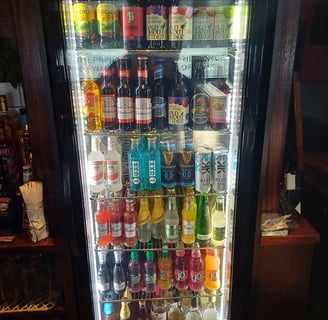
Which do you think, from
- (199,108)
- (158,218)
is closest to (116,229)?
(158,218)

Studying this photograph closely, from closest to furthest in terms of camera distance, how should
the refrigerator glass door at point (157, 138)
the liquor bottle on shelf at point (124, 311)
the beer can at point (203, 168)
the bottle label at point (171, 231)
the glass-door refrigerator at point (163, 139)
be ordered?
the glass-door refrigerator at point (163, 139) < the refrigerator glass door at point (157, 138) < the beer can at point (203, 168) < the bottle label at point (171, 231) < the liquor bottle on shelf at point (124, 311)

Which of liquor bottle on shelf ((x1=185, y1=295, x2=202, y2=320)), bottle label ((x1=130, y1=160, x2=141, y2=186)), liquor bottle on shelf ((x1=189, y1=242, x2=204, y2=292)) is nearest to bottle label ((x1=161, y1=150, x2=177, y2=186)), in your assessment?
bottle label ((x1=130, y1=160, x2=141, y2=186))

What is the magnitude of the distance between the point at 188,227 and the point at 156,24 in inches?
33.0

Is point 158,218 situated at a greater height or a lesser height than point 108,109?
lesser

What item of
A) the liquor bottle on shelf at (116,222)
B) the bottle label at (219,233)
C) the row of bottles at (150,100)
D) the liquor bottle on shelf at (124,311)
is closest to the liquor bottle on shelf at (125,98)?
the row of bottles at (150,100)

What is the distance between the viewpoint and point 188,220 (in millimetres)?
1426

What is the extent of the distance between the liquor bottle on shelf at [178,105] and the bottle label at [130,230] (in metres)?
0.46

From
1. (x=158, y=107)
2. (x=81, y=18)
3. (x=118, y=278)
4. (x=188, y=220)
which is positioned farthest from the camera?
(x=118, y=278)

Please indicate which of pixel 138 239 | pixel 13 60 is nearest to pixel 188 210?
pixel 138 239

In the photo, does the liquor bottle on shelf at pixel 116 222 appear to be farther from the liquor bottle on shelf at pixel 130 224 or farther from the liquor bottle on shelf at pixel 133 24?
the liquor bottle on shelf at pixel 133 24

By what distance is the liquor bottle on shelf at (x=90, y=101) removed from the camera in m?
1.32

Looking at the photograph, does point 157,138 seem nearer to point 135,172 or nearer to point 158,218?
point 135,172

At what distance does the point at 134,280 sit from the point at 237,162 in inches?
29.7

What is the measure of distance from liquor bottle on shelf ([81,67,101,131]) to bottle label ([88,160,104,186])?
144 mm
